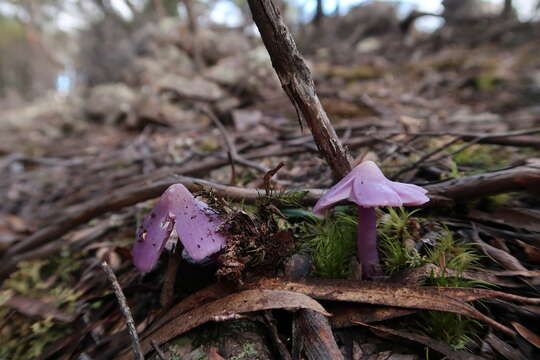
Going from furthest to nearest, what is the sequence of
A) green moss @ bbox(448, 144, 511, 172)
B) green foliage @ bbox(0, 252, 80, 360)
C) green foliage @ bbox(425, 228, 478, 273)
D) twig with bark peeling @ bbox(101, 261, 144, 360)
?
green moss @ bbox(448, 144, 511, 172)
green foliage @ bbox(0, 252, 80, 360)
green foliage @ bbox(425, 228, 478, 273)
twig with bark peeling @ bbox(101, 261, 144, 360)

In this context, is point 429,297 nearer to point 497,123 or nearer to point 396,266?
point 396,266

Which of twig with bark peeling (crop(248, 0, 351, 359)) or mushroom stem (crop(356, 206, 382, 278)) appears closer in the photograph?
twig with bark peeling (crop(248, 0, 351, 359))

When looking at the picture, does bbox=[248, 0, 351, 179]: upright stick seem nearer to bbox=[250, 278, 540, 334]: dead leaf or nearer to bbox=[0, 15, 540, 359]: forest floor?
bbox=[0, 15, 540, 359]: forest floor

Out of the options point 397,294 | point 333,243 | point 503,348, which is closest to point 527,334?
point 503,348

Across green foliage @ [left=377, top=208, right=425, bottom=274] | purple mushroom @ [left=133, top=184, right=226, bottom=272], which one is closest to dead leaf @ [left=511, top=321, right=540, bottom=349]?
green foliage @ [left=377, top=208, right=425, bottom=274]

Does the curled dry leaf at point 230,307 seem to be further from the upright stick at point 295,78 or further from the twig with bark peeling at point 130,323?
the upright stick at point 295,78

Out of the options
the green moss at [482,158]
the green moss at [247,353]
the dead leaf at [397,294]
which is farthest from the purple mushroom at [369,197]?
the green moss at [482,158]

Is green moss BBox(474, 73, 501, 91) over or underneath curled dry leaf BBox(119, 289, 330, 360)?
over
